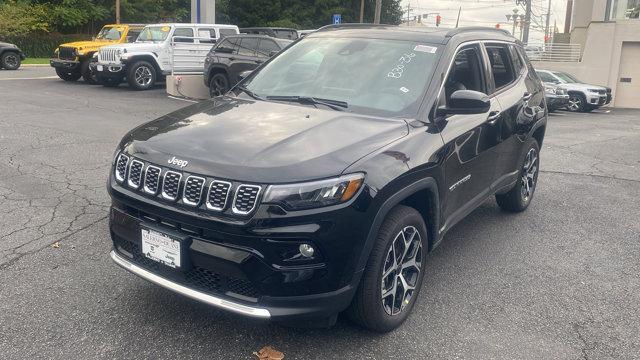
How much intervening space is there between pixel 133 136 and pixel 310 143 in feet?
3.81

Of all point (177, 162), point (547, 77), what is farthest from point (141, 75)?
point (547, 77)

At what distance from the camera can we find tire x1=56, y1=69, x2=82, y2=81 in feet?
60.6

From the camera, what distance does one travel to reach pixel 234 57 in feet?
47.9

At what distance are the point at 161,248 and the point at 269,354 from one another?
0.83 m

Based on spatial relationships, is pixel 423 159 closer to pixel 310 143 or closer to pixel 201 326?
pixel 310 143

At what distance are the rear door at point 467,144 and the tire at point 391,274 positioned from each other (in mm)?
523

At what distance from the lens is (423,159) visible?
3.53m

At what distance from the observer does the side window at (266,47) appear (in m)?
14.2

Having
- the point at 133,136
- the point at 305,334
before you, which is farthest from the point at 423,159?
the point at 133,136

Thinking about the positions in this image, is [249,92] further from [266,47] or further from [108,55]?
[108,55]

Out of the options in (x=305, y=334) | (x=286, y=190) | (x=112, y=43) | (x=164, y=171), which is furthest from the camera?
(x=112, y=43)

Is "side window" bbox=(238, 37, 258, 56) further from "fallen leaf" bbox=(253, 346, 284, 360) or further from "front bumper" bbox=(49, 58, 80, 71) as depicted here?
"fallen leaf" bbox=(253, 346, 284, 360)

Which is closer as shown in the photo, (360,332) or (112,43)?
(360,332)

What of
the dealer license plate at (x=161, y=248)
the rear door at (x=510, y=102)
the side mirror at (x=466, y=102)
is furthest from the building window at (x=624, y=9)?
the dealer license plate at (x=161, y=248)
